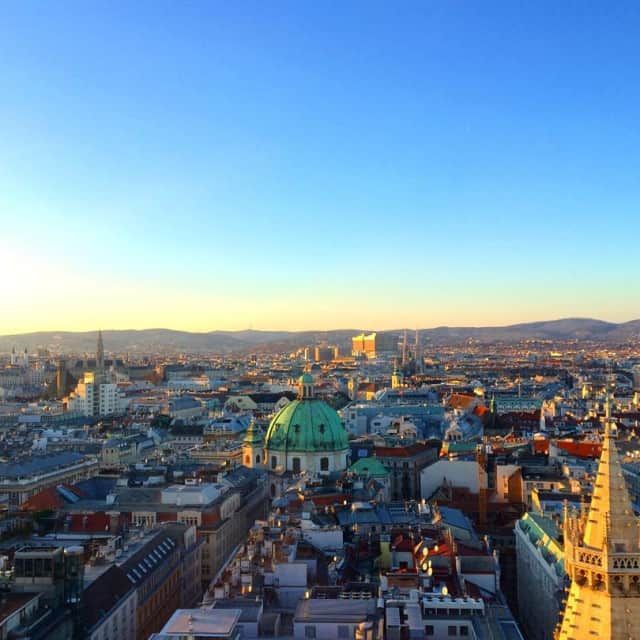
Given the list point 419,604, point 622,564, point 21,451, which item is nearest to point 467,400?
point 21,451

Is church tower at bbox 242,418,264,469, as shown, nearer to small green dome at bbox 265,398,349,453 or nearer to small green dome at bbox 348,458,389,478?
small green dome at bbox 265,398,349,453

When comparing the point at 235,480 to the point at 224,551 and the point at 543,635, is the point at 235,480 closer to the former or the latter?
the point at 224,551

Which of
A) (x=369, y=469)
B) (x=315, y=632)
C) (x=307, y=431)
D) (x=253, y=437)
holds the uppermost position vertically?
(x=307, y=431)

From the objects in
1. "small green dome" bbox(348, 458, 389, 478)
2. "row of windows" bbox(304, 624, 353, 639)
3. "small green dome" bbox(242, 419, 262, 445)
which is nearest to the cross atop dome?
"small green dome" bbox(242, 419, 262, 445)

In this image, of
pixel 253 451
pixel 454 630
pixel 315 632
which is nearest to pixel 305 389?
pixel 253 451

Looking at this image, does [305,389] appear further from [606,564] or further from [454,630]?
[606,564]


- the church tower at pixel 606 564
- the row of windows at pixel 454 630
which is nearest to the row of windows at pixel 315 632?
the row of windows at pixel 454 630

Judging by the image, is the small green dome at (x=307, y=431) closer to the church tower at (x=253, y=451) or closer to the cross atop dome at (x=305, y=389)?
the cross atop dome at (x=305, y=389)
